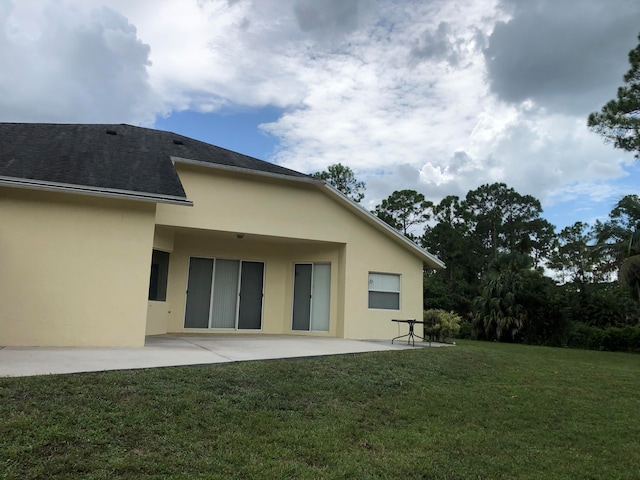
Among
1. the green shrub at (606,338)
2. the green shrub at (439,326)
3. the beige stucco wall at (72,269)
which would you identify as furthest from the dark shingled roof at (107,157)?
the green shrub at (606,338)

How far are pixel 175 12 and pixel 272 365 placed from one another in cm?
1127

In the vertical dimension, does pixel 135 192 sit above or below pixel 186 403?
above

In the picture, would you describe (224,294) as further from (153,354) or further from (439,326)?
(439,326)

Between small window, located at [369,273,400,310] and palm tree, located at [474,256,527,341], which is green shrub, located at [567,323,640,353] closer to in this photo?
palm tree, located at [474,256,527,341]

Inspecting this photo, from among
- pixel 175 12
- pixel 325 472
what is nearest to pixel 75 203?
pixel 175 12

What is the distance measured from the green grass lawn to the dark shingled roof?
5.21 m

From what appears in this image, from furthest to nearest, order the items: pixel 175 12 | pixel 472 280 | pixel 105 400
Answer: pixel 472 280, pixel 175 12, pixel 105 400

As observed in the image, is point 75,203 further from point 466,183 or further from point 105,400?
point 466,183

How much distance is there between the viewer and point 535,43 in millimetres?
14703

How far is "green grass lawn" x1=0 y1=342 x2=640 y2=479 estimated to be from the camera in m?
4.18

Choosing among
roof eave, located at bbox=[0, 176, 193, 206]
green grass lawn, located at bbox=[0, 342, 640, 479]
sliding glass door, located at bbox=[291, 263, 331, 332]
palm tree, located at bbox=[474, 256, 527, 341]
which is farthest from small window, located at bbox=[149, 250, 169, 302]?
palm tree, located at bbox=[474, 256, 527, 341]

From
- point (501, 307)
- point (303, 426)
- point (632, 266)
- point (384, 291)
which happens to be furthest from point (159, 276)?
point (632, 266)

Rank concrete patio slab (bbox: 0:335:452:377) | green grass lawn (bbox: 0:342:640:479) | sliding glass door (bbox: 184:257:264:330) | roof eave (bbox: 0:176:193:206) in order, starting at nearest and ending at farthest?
1. green grass lawn (bbox: 0:342:640:479)
2. concrete patio slab (bbox: 0:335:452:377)
3. roof eave (bbox: 0:176:193:206)
4. sliding glass door (bbox: 184:257:264:330)

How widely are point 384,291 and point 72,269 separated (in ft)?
28.9
